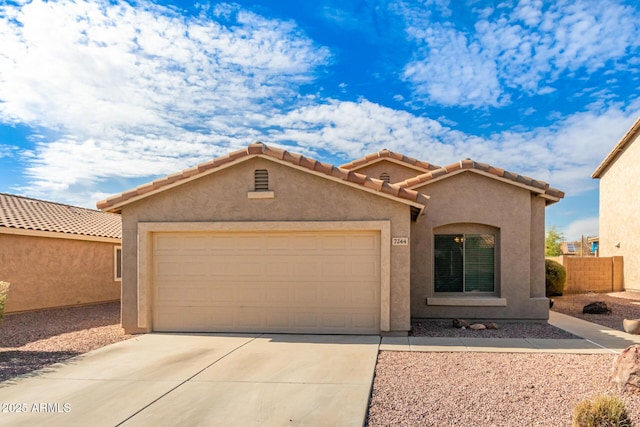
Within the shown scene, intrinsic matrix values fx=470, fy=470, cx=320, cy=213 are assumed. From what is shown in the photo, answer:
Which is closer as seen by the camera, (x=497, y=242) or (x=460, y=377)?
(x=460, y=377)

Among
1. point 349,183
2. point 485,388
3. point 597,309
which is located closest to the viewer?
point 485,388

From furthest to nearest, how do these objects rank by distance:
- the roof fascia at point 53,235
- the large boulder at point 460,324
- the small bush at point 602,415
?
the roof fascia at point 53,235, the large boulder at point 460,324, the small bush at point 602,415

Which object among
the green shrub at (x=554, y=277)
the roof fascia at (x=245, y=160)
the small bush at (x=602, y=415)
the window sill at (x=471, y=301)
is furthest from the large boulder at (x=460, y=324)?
the green shrub at (x=554, y=277)

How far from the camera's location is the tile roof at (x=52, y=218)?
14.8 metres

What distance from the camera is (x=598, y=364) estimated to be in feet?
25.2

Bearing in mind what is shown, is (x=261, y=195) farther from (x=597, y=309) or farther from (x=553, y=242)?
(x=553, y=242)

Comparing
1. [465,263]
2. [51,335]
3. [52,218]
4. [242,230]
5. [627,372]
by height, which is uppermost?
[52,218]

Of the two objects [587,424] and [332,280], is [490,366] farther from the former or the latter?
[332,280]

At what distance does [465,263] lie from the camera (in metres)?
12.2

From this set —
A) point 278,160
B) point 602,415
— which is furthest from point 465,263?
point 602,415

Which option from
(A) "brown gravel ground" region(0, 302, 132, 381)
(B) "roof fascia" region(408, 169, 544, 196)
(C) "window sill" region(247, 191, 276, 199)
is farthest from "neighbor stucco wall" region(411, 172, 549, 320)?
(A) "brown gravel ground" region(0, 302, 132, 381)

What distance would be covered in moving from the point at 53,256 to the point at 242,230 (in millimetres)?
8473

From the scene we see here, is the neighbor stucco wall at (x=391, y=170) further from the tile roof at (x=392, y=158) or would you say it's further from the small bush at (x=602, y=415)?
the small bush at (x=602, y=415)

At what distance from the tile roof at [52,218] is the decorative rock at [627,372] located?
14916mm
